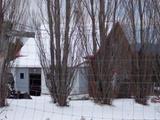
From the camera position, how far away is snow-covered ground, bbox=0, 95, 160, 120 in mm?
11062

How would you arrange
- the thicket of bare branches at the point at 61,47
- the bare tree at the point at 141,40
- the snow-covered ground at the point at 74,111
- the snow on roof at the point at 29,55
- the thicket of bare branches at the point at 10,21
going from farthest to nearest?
the snow on roof at the point at 29,55
the bare tree at the point at 141,40
the thicket of bare branches at the point at 61,47
the thicket of bare branches at the point at 10,21
the snow-covered ground at the point at 74,111

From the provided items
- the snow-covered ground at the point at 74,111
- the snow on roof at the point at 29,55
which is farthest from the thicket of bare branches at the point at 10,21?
the snow on roof at the point at 29,55

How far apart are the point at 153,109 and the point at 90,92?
2268mm

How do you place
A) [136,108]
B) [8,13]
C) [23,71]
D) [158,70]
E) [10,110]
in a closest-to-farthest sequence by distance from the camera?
[10,110]
[8,13]
[136,108]
[158,70]
[23,71]

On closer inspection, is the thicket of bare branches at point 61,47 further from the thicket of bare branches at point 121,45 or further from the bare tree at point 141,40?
the bare tree at point 141,40

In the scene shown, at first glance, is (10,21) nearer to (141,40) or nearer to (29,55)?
(141,40)

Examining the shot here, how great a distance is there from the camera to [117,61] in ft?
48.8

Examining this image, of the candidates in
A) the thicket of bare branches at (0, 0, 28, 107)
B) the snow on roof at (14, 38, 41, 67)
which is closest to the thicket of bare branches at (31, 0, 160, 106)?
the thicket of bare branches at (0, 0, 28, 107)

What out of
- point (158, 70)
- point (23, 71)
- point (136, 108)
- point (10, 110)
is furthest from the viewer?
point (23, 71)

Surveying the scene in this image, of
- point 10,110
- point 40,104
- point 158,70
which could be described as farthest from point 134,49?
point 10,110

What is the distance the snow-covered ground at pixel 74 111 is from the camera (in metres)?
11.1

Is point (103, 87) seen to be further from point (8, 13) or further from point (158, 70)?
point (8, 13)

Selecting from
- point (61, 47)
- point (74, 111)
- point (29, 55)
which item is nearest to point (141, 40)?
point (61, 47)

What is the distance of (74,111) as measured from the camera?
12172 mm
